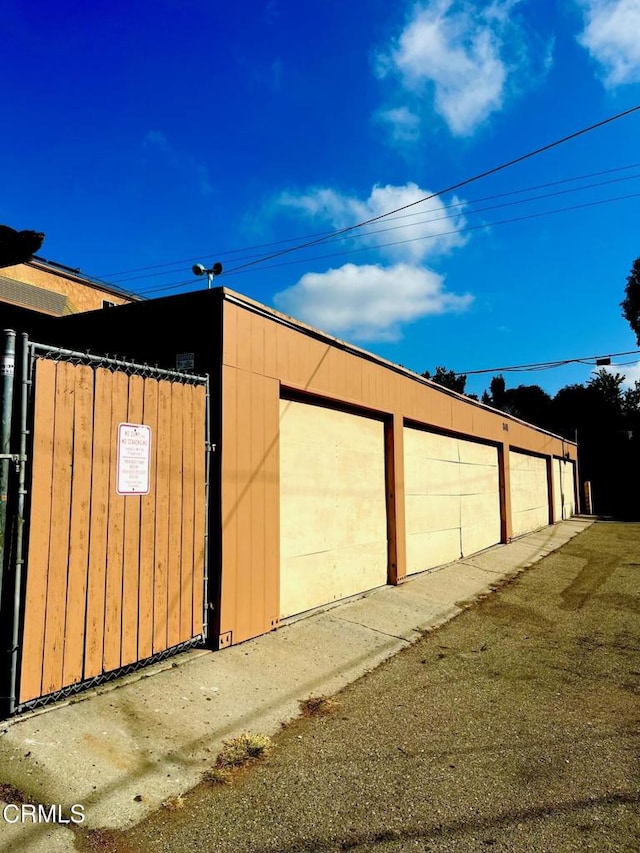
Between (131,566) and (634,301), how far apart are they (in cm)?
3695

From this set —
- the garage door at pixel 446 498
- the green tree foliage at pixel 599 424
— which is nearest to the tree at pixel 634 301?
the green tree foliage at pixel 599 424

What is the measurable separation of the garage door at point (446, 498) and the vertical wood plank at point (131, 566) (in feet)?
19.4

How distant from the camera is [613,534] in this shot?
63.5 feet

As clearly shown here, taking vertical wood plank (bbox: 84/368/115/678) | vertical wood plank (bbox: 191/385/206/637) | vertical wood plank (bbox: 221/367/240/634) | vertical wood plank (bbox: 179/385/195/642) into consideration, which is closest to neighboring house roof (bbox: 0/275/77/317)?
vertical wood plank (bbox: 221/367/240/634)

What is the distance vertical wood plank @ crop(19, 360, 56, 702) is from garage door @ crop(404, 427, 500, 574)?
671cm

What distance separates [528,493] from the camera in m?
19.3

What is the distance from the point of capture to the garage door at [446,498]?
9930 millimetres

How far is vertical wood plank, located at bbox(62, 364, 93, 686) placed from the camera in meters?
3.88

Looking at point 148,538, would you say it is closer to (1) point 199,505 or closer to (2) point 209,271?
(1) point 199,505

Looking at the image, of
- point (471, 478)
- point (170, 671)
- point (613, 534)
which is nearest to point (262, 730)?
point (170, 671)

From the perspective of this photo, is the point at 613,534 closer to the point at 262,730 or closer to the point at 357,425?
the point at 357,425

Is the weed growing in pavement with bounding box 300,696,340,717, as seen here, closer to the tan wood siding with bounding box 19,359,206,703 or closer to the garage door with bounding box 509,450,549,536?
the tan wood siding with bounding box 19,359,206,703

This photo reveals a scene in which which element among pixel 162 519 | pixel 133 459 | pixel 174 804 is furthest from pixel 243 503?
pixel 174 804

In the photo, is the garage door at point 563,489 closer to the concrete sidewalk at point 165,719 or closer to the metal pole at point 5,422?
the concrete sidewalk at point 165,719
